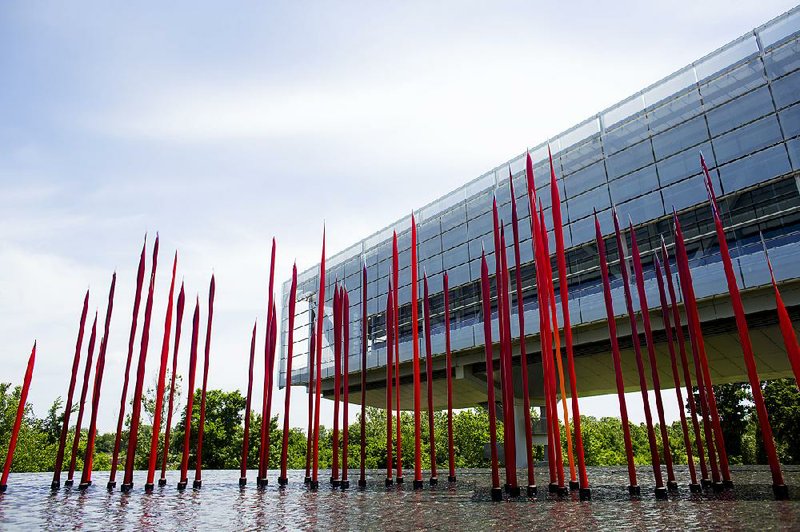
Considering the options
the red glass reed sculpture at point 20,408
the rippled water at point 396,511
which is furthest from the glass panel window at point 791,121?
the red glass reed sculpture at point 20,408

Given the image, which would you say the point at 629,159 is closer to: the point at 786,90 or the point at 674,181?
the point at 674,181

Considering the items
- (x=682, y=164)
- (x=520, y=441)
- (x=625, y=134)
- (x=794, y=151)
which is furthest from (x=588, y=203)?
(x=520, y=441)

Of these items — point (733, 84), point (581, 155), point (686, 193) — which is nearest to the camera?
point (733, 84)

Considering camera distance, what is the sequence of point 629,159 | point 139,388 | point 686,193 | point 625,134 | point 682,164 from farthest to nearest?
point 625,134, point 629,159, point 682,164, point 686,193, point 139,388

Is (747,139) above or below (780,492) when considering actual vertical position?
above

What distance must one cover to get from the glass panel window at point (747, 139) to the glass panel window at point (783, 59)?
1.85 m

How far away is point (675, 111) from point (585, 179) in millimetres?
4861

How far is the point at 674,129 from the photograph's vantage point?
2533 cm

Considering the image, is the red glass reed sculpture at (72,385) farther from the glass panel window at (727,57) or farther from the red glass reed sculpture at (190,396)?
the glass panel window at (727,57)

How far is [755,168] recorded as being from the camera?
22359 millimetres

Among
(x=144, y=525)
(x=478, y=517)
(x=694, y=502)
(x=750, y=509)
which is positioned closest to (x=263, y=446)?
(x=144, y=525)

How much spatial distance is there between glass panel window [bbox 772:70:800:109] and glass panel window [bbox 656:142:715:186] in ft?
9.32

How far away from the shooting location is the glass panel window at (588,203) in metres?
27.2

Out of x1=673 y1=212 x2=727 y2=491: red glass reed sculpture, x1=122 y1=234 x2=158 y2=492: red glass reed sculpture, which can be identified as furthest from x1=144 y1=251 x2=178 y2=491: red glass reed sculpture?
x1=673 y1=212 x2=727 y2=491: red glass reed sculpture
